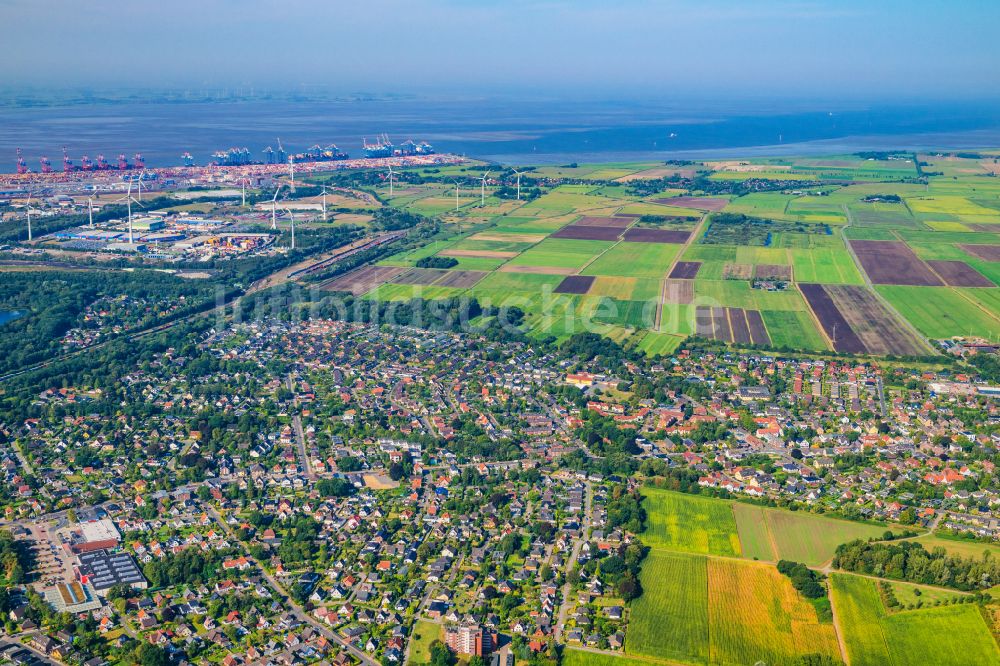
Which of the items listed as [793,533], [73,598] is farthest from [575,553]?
[73,598]

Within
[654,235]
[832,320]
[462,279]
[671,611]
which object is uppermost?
[654,235]

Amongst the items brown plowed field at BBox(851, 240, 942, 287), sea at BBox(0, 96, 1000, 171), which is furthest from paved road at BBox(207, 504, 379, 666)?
sea at BBox(0, 96, 1000, 171)

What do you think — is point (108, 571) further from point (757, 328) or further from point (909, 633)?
point (757, 328)

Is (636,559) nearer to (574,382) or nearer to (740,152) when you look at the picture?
(574,382)

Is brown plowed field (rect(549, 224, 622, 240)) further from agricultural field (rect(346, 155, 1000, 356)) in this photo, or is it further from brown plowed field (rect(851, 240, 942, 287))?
brown plowed field (rect(851, 240, 942, 287))

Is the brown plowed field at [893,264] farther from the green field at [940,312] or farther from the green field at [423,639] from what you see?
the green field at [423,639]

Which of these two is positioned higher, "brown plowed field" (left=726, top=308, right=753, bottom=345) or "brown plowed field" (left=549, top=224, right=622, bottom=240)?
"brown plowed field" (left=549, top=224, right=622, bottom=240)
